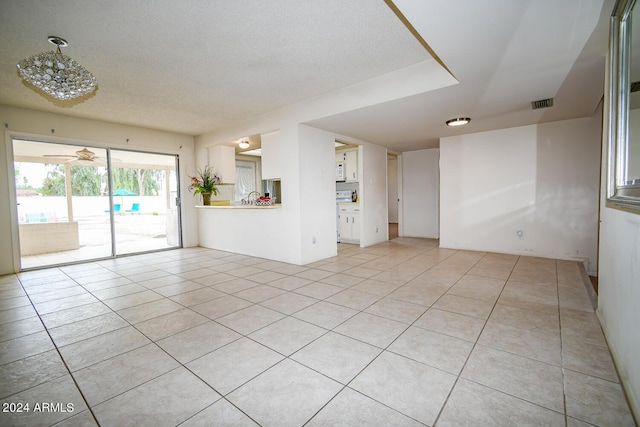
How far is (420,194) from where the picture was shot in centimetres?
697

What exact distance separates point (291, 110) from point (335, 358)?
3670 millimetres

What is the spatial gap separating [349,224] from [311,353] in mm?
4528

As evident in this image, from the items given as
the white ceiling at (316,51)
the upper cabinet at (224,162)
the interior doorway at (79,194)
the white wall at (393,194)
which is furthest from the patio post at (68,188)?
the white wall at (393,194)

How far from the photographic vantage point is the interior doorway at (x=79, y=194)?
4.86m

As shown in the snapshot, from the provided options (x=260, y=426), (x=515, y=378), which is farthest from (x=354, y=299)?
(x=260, y=426)

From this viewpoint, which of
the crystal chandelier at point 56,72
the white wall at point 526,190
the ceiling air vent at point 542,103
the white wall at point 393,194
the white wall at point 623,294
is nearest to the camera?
the white wall at point 623,294

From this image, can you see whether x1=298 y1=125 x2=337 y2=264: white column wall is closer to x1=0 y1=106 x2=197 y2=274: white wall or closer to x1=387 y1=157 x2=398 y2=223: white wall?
x1=0 y1=106 x2=197 y2=274: white wall

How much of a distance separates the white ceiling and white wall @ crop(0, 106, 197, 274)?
1.34 ft

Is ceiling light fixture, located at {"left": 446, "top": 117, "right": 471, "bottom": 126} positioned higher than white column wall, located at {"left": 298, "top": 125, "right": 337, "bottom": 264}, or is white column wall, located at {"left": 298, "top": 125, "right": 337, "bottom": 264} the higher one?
ceiling light fixture, located at {"left": 446, "top": 117, "right": 471, "bottom": 126}

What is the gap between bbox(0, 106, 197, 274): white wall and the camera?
4207 mm

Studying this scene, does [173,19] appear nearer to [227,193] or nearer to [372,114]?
[372,114]

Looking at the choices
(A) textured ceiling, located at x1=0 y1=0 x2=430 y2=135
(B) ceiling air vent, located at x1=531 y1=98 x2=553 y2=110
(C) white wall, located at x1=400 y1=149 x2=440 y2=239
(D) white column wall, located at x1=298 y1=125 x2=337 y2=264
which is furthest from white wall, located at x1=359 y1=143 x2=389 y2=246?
(B) ceiling air vent, located at x1=531 y1=98 x2=553 y2=110

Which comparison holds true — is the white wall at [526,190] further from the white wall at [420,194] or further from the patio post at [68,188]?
the patio post at [68,188]

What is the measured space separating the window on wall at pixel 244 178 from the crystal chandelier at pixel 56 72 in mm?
5512
